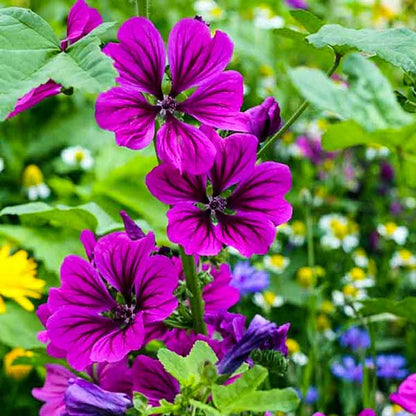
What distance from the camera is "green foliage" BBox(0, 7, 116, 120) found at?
0.57 m

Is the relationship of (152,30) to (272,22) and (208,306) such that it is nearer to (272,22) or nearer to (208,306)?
(208,306)

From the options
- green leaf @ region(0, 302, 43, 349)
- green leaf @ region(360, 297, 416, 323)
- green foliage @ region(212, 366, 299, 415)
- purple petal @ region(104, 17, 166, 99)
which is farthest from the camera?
green leaf @ region(0, 302, 43, 349)

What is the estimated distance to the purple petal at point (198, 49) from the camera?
0.68 metres

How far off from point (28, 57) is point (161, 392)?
293 mm

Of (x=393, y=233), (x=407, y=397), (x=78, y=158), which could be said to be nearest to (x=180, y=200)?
(x=407, y=397)

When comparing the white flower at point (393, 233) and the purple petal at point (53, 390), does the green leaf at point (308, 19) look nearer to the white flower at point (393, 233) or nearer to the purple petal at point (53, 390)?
the purple petal at point (53, 390)

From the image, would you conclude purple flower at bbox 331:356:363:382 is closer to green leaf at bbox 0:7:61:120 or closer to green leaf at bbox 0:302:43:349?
green leaf at bbox 0:302:43:349

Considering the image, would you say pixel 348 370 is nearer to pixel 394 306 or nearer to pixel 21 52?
pixel 394 306

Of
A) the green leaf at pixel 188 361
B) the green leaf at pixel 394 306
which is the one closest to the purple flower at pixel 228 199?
the green leaf at pixel 188 361

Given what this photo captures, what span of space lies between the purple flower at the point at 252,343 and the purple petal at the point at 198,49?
19cm

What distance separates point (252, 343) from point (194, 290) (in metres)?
0.08

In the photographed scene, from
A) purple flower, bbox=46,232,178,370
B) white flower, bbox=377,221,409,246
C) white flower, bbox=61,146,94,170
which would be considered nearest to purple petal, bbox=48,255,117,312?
purple flower, bbox=46,232,178,370

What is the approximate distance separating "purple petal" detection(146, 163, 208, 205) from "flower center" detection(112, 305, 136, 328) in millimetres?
105

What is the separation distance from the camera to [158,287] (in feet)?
2.38
